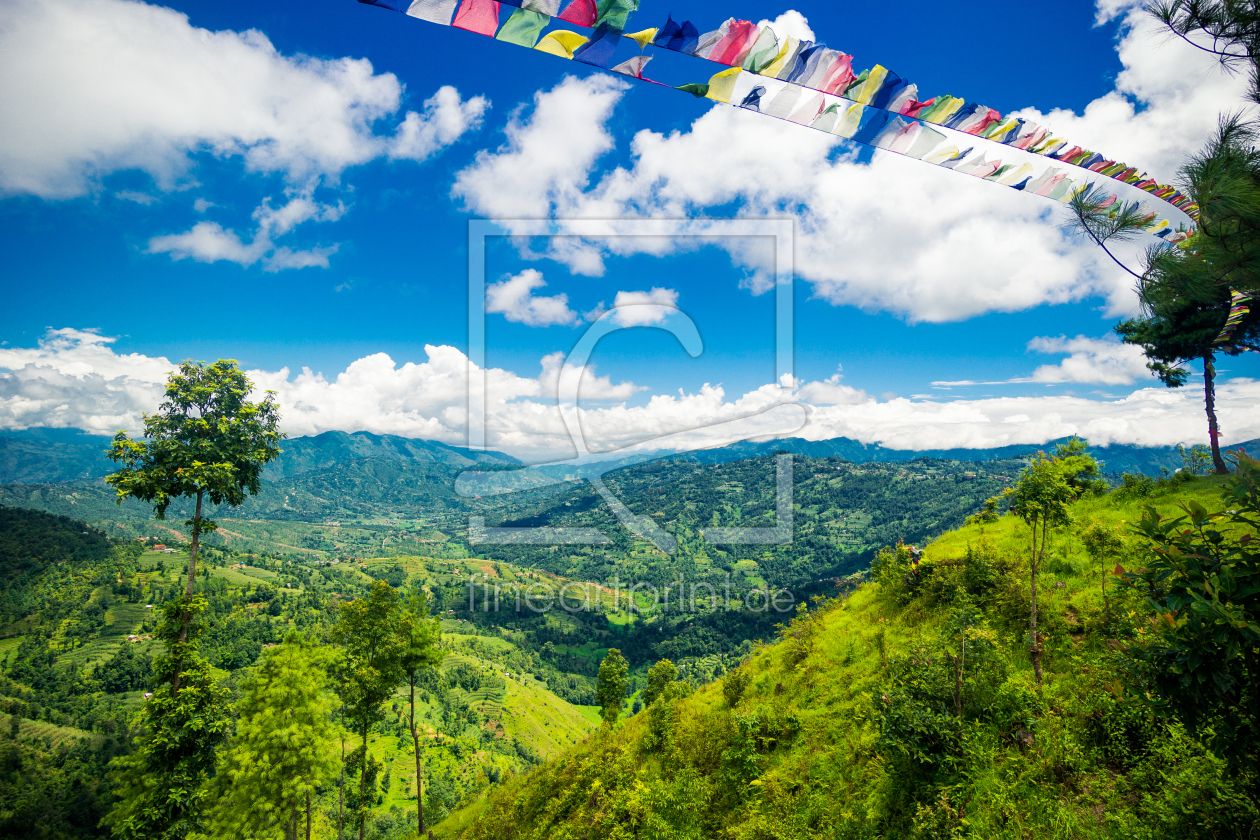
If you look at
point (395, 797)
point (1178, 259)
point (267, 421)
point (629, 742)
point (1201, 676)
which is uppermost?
point (1178, 259)

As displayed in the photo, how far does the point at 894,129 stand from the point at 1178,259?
400 cm

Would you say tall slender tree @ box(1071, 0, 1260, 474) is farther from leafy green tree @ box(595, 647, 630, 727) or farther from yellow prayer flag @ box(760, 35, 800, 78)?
leafy green tree @ box(595, 647, 630, 727)

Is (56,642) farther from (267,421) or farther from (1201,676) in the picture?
(1201,676)

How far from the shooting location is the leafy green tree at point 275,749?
12008 millimetres

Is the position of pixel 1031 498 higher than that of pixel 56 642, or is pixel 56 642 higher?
pixel 1031 498

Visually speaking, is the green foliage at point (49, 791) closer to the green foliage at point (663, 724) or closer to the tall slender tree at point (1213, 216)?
the green foliage at point (663, 724)

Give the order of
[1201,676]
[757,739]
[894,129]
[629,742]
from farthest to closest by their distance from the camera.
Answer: [629,742]
[757,739]
[894,129]
[1201,676]

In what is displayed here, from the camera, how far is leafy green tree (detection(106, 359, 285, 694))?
11.6 m

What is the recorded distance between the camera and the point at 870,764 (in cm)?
934

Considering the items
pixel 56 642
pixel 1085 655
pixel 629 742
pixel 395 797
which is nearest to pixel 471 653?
pixel 395 797

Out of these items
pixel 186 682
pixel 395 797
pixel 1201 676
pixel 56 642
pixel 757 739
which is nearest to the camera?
pixel 1201 676

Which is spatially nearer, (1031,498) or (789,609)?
(1031,498)

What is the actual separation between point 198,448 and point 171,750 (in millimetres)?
7511

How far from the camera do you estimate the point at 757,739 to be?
40.0ft
